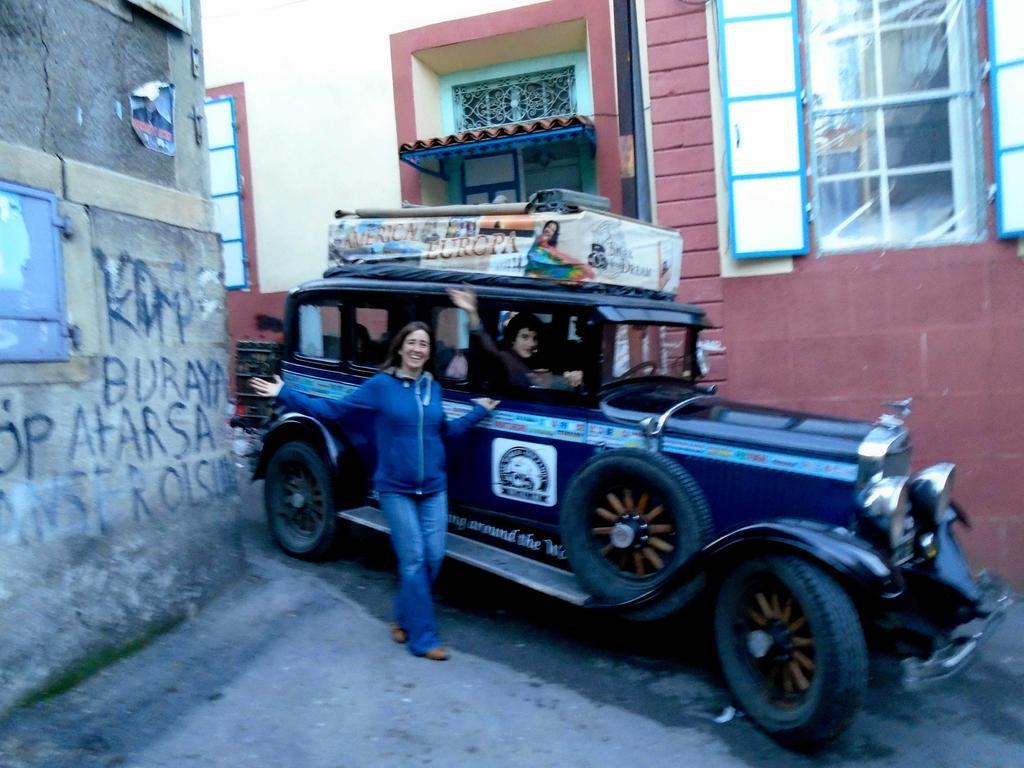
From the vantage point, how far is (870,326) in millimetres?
6703

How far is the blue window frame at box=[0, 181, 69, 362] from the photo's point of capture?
3.80m

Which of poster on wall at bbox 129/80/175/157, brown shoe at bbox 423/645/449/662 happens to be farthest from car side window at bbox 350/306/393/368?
brown shoe at bbox 423/645/449/662

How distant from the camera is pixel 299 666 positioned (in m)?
4.31

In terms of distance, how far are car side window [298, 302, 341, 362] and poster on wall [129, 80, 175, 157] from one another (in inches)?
55.0

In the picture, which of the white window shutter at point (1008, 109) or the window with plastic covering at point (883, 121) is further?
the window with plastic covering at point (883, 121)

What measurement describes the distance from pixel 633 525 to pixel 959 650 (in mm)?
1464

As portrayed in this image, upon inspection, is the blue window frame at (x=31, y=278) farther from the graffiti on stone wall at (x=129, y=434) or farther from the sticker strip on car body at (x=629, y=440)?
the sticker strip on car body at (x=629, y=440)

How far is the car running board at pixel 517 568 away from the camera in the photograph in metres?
4.39

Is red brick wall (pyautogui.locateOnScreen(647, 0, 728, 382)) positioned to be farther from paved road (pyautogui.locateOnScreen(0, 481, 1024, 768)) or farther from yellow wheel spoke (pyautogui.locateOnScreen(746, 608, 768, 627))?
yellow wheel spoke (pyautogui.locateOnScreen(746, 608, 768, 627))

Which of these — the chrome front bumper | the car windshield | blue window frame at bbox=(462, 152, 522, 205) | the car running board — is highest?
blue window frame at bbox=(462, 152, 522, 205)

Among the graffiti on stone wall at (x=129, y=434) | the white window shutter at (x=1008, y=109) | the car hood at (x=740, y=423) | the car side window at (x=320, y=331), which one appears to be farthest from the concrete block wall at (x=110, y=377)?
the white window shutter at (x=1008, y=109)

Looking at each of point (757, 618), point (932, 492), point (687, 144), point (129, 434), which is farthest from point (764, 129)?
point (129, 434)

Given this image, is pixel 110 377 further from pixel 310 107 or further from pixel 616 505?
pixel 310 107

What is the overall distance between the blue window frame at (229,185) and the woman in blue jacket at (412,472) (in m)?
5.78
